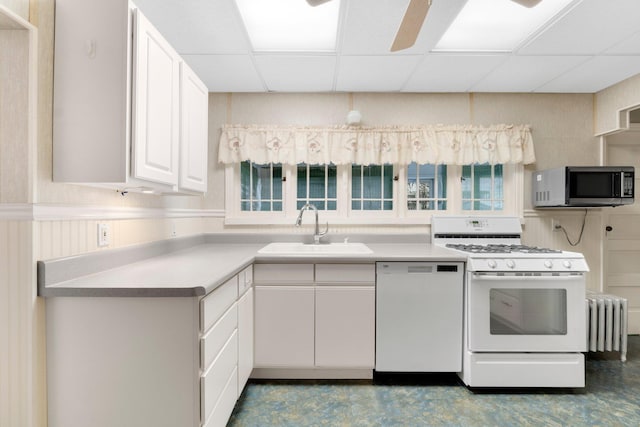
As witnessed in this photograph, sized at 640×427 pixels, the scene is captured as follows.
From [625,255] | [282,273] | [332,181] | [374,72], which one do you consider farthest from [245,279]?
[625,255]

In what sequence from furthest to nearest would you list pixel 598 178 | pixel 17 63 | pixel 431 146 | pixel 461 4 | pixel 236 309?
pixel 431 146
pixel 598 178
pixel 236 309
pixel 461 4
pixel 17 63

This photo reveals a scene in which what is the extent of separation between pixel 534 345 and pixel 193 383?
205cm

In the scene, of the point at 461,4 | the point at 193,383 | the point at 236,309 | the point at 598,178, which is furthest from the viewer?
the point at 598,178

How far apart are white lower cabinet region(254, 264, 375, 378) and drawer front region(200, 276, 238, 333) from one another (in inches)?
18.2

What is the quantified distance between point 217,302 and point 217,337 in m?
0.15

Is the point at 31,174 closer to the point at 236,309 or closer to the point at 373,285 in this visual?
the point at 236,309

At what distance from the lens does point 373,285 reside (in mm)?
2383

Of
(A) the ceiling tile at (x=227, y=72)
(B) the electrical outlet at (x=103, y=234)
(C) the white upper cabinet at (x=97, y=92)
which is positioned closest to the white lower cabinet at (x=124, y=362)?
(B) the electrical outlet at (x=103, y=234)

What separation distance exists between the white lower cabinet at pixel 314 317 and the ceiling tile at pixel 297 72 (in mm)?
1399

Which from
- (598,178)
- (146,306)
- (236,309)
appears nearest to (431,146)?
(598,178)

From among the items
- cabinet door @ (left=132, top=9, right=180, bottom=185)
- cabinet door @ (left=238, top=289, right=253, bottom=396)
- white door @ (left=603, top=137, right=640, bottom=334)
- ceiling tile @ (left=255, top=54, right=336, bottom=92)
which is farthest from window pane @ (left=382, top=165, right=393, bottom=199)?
white door @ (left=603, top=137, right=640, bottom=334)

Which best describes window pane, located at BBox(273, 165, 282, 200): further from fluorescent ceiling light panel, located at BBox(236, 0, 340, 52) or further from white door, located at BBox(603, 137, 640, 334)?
white door, located at BBox(603, 137, 640, 334)

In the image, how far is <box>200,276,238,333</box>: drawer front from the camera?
143cm

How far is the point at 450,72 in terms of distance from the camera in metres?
2.69
